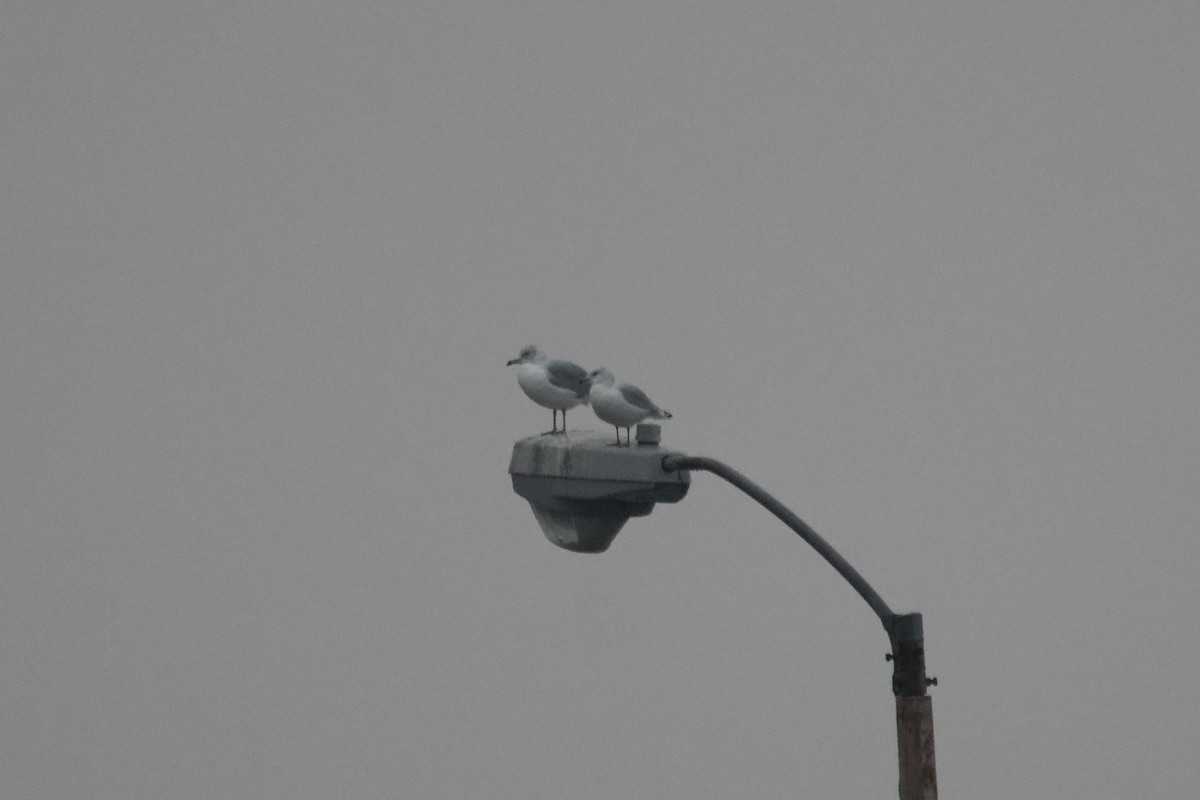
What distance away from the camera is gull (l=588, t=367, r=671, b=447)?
9.74m

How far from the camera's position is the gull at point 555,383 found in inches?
403

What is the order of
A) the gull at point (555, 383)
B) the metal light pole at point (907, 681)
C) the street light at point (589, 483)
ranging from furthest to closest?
the gull at point (555, 383)
the street light at point (589, 483)
the metal light pole at point (907, 681)

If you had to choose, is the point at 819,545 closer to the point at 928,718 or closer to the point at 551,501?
the point at 928,718

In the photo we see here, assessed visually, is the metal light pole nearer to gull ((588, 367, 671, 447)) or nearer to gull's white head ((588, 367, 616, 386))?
gull ((588, 367, 671, 447))

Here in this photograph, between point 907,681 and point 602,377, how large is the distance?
2.20m

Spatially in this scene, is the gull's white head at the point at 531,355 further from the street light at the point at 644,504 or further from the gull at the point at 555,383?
the street light at the point at 644,504

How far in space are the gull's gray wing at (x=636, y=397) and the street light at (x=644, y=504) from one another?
0.13m

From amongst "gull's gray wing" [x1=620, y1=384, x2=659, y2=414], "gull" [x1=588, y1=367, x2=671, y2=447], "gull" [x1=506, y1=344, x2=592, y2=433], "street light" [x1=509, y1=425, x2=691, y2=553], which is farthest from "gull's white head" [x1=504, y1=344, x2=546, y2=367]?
"gull's gray wing" [x1=620, y1=384, x2=659, y2=414]

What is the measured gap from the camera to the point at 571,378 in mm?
10242

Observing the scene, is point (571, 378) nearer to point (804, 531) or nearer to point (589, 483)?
point (589, 483)

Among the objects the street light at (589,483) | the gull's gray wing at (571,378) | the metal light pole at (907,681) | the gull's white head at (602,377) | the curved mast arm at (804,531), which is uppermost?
the gull's gray wing at (571,378)

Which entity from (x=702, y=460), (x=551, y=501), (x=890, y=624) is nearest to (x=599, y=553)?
(x=551, y=501)

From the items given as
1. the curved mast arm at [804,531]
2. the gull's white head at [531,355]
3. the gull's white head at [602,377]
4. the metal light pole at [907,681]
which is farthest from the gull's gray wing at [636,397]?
the metal light pole at [907,681]

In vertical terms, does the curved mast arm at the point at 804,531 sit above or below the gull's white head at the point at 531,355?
below
